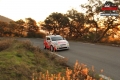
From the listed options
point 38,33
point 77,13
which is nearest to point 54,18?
point 38,33

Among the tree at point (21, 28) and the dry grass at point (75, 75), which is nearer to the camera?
the dry grass at point (75, 75)

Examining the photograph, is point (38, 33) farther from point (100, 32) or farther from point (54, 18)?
point (100, 32)

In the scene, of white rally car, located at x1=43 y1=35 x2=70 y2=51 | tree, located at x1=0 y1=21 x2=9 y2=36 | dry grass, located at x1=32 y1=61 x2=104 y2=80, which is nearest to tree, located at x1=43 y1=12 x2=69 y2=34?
tree, located at x1=0 y1=21 x2=9 y2=36

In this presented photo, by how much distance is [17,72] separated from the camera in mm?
7379

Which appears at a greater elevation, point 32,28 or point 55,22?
point 55,22

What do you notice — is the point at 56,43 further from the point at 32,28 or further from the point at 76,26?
the point at 32,28

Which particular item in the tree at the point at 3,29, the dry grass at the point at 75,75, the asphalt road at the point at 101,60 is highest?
A: the tree at the point at 3,29

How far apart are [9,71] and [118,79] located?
4344 millimetres

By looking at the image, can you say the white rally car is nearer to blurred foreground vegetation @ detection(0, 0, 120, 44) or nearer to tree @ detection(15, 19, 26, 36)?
blurred foreground vegetation @ detection(0, 0, 120, 44)

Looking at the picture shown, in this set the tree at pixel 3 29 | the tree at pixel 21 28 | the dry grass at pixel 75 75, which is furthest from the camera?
the tree at pixel 21 28

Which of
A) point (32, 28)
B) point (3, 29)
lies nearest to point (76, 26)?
point (32, 28)

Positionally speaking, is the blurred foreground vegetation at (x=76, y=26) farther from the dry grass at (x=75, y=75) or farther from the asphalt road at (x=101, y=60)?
the dry grass at (x=75, y=75)

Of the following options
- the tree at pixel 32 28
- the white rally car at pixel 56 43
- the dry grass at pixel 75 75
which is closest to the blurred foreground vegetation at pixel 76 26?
the tree at pixel 32 28

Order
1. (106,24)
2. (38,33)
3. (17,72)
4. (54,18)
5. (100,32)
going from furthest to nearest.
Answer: (38,33) < (54,18) < (100,32) < (106,24) < (17,72)
